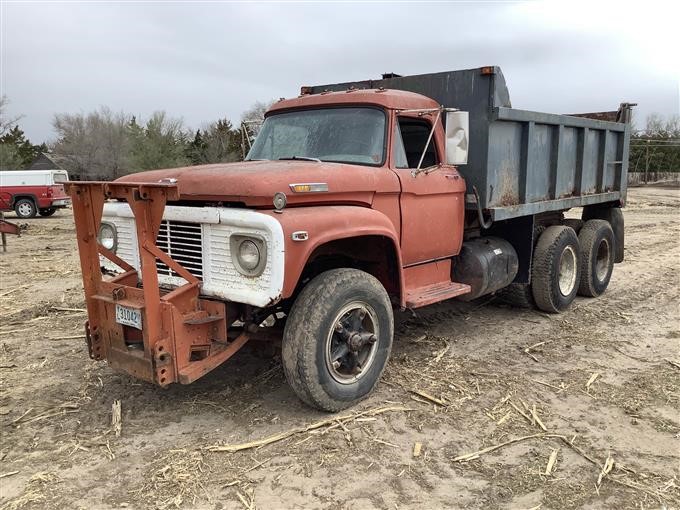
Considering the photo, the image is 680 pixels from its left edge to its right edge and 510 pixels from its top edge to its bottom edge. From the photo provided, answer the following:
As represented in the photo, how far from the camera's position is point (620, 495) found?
3.28 metres

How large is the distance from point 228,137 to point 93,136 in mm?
16885

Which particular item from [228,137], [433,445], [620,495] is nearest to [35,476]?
[433,445]

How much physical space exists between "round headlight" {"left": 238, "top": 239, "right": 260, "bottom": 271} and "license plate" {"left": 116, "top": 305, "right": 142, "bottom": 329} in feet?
2.42

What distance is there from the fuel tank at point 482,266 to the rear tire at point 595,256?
6.07 ft

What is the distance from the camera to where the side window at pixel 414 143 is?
5.20 metres

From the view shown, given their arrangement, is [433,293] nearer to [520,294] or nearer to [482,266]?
[482,266]

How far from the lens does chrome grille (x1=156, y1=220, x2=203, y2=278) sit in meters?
4.09

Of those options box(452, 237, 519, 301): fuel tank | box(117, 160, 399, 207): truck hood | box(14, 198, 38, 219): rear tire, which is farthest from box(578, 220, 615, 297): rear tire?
box(14, 198, 38, 219): rear tire

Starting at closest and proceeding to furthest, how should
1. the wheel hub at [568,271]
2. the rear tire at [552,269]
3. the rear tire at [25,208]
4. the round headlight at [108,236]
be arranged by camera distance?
the round headlight at [108,236], the rear tire at [552,269], the wheel hub at [568,271], the rear tire at [25,208]

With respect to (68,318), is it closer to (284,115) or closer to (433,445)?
(284,115)

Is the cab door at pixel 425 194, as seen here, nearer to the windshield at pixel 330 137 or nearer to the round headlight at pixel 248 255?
the windshield at pixel 330 137

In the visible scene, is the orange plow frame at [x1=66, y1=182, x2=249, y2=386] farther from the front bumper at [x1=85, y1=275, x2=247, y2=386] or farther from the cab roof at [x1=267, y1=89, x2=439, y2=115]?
the cab roof at [x1=267, y1=89, x2=439, y2=115]

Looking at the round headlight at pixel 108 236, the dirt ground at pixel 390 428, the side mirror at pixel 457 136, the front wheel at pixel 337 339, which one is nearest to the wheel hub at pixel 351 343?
the front wheel at pixel 337 339

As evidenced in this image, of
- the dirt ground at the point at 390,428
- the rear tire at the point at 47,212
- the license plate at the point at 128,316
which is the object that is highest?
the license plate at the point at 128,316
